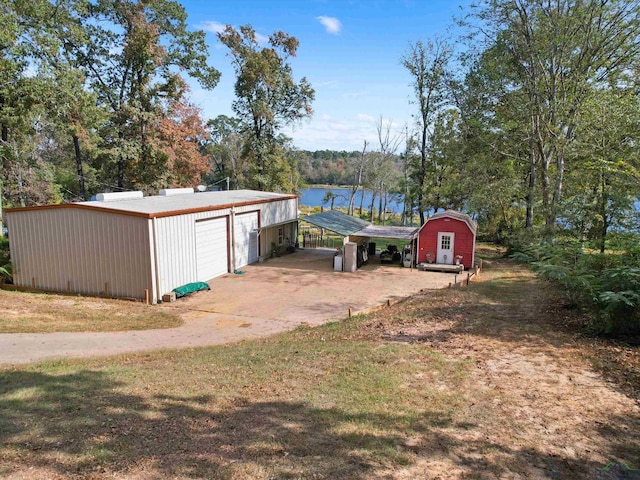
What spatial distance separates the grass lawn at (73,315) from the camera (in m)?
10.7

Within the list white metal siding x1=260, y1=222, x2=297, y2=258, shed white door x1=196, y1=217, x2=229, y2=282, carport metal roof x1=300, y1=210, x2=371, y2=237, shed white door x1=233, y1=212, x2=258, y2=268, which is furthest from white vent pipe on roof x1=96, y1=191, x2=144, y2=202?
carport metal roof x1=300, y1=210, x2=371, y2=237

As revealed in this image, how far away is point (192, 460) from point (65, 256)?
537 inches

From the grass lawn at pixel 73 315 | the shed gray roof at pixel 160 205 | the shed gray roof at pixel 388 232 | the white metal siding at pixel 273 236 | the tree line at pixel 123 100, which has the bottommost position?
the grass lawn at pixel 73 315

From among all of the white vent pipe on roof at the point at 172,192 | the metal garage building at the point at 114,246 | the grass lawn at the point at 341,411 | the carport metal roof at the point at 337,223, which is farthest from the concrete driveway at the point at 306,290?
the white vent pipe on roof at the point at 172,192

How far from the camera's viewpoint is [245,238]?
20.8 m

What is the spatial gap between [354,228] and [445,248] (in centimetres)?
493

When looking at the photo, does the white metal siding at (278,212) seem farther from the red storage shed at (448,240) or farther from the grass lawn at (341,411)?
the grass lawn at (341,411)

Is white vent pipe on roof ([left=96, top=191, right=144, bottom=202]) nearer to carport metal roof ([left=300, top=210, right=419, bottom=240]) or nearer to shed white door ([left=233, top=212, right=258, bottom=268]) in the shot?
shed white door ([left=233, top=212, right=258, bottom=268])

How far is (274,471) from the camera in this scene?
3887mm

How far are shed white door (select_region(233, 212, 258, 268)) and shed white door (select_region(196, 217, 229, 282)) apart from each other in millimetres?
905

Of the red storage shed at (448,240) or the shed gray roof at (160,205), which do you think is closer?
the shed gray roof at (160,205)

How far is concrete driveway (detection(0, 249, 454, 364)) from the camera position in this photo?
9.27 meters

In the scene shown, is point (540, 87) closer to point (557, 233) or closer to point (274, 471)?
point (557, 233)

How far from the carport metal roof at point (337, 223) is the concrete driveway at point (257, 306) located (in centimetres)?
193
